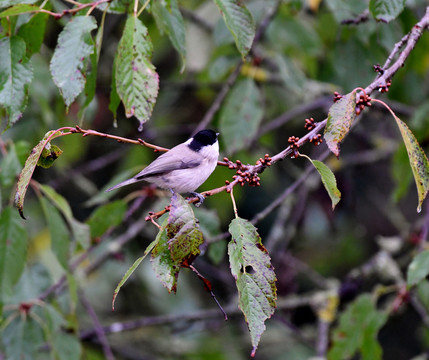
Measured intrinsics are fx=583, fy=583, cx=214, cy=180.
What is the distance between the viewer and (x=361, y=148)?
520cm

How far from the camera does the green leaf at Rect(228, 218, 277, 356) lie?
1.68 metres

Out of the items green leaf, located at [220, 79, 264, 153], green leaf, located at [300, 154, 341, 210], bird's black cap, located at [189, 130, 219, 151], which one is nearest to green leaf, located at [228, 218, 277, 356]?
green leaf, located at [300, 154, 341, 210]

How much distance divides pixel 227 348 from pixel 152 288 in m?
0.85

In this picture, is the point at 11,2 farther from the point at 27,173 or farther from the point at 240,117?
the point at 240,117

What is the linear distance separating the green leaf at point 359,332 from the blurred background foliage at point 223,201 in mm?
50

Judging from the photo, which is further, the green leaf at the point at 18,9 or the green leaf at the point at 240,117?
the green leaf at the point at 240,117

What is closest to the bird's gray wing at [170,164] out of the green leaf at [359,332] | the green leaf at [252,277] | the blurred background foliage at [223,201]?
the blurred background foliage at [223,201]

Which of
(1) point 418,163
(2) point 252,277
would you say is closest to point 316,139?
(1) point 418,163

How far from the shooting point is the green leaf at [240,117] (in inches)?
142

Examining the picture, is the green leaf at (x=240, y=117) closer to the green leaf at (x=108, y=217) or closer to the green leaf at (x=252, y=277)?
the green leaf at (x=108, y=217)

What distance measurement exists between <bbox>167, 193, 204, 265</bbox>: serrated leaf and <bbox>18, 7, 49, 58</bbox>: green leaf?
1.05 m

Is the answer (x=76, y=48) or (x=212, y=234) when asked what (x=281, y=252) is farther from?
(x=76, y=48)

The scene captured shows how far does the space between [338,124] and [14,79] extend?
3.89 ft

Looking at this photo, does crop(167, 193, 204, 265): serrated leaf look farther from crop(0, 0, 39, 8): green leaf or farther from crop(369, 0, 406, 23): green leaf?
crop(369, 0, 406, 23): green leaf
